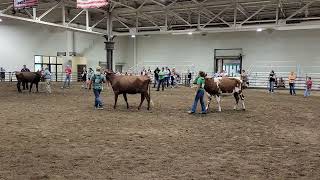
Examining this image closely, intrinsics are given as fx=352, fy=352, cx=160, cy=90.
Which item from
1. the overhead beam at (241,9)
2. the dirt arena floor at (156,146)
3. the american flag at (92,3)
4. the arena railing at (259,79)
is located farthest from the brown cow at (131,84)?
the arena railing at (259,79)

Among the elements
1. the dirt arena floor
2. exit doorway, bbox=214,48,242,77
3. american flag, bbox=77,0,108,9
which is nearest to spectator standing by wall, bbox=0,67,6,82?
american flag, bbox=77,0,108,9

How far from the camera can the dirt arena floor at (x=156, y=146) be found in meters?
5.35

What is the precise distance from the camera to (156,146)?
279 inches

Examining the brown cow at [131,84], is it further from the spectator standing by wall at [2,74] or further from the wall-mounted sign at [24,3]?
the spectator standing by wall at [2,74]

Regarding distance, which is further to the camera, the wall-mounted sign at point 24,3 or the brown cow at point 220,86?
the wall-mounted sign at point 24,3

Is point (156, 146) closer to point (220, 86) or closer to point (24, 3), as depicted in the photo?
point (220, 86)

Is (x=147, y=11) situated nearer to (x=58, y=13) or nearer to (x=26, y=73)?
(x=58, y=13)

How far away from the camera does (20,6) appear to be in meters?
16.8

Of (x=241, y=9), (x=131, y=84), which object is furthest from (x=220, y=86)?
(x=241, y=9)

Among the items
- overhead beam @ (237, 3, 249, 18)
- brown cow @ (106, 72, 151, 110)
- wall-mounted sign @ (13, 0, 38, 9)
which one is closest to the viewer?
brown cow @ (106, 72, 151, 110)

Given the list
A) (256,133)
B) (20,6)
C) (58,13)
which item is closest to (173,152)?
(256,133)

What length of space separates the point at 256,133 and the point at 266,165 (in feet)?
9.56

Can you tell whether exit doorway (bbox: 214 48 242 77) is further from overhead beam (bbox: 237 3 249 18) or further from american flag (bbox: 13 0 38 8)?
american flag (bbox: 13 0 38 8)

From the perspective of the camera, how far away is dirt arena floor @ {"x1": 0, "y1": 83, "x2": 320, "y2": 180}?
5.35m
